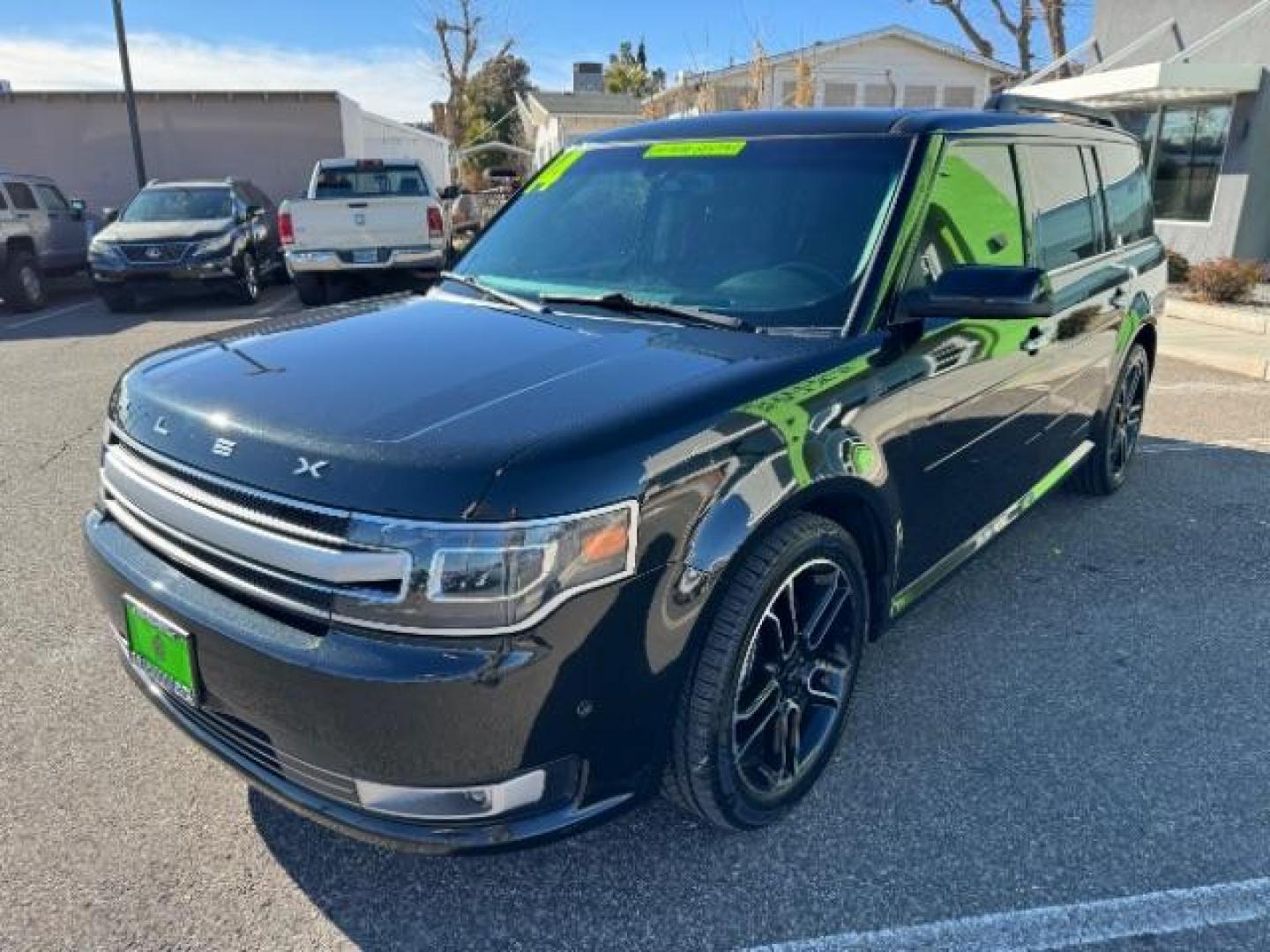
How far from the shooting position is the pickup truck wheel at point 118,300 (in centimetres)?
1251

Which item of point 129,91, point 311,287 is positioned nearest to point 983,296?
point 311,287

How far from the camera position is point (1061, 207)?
3881mm

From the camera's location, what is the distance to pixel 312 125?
65.3 ft

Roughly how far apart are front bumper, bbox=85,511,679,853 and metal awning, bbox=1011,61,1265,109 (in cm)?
1235

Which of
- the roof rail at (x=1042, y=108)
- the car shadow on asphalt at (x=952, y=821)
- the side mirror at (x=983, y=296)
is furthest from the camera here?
the roof rail at (x=1042, y=108)

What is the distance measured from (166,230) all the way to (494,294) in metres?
11.4

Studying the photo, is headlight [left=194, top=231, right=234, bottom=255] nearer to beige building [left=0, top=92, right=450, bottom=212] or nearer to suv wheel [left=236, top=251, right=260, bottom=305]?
suv wheel [left=236, top=251, right=260, bottom=305]

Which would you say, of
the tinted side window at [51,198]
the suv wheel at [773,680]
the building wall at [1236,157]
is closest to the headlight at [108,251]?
the tinted side window at [51,198]

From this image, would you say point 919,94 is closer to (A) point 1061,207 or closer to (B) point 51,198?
(B) point 51,198

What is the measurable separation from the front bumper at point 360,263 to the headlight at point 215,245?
3.96 ft

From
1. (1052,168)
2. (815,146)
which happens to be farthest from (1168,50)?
(815,146)

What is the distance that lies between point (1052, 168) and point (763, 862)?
2.99 metres

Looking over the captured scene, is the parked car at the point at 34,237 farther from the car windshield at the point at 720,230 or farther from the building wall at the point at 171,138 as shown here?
the car windshield at the point at 720,230

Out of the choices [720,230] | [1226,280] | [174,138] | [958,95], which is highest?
[958,95]
